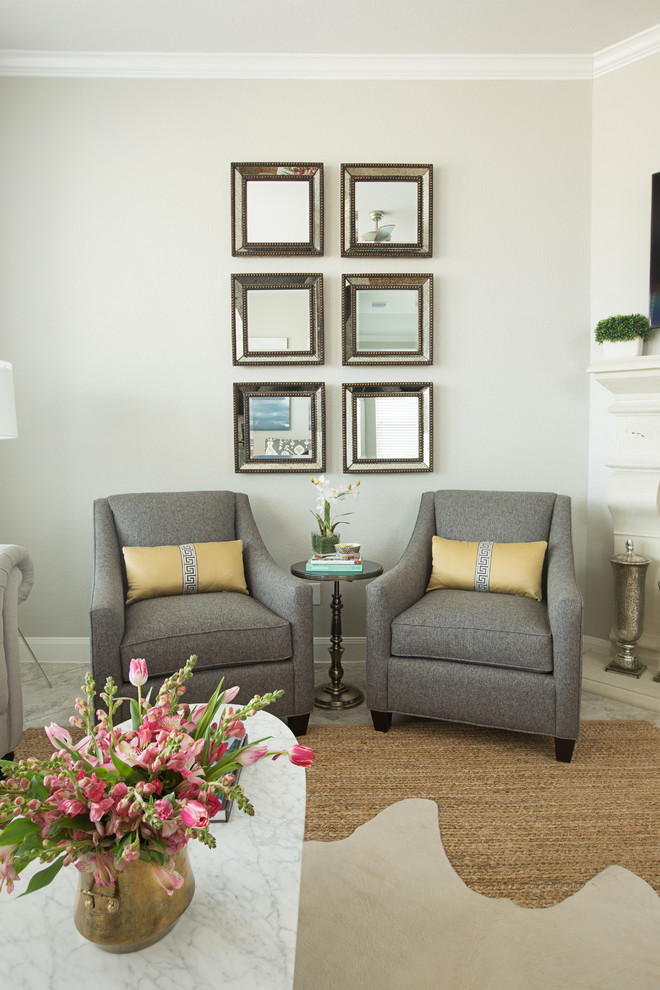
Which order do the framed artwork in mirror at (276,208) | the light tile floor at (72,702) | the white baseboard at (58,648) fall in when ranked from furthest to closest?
the white baseboard at (58,648) < the framed artwork in mirror at (276,208) < the light tile floor at (72,702)

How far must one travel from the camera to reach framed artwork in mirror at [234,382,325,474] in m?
3.46

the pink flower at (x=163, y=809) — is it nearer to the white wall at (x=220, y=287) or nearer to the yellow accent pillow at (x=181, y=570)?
the yellow accent pillow at (x=181, y=570)

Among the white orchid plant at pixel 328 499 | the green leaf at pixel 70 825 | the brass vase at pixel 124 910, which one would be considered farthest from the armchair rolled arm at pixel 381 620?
the green leaf at pixel 70 825

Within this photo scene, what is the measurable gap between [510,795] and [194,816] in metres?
1.61

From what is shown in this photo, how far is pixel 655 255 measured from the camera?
3178 millimetres

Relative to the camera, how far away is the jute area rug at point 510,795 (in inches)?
74.2

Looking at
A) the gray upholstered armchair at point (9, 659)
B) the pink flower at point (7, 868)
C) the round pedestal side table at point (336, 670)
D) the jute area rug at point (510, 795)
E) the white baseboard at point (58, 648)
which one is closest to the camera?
the pink flower at point (7, 868)

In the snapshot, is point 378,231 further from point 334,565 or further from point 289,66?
point 334,565

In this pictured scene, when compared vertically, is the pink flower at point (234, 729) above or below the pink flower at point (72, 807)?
above

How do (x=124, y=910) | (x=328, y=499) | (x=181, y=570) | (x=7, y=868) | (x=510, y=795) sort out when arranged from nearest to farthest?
(x=7, y=868) → (x=124, y=910) → (x=510, y=795) → (x=181, y=570) → (x=328, y=499)

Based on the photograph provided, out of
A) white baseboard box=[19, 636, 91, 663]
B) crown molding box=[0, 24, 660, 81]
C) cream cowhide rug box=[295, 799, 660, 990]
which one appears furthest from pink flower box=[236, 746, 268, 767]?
crown molding box=[0, 24, 660, 81]

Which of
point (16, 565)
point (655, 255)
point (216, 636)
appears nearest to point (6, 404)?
point (16, 565)

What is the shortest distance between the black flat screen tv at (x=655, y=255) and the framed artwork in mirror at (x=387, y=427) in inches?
41.6

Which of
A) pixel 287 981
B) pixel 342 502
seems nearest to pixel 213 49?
pixel 342 502
